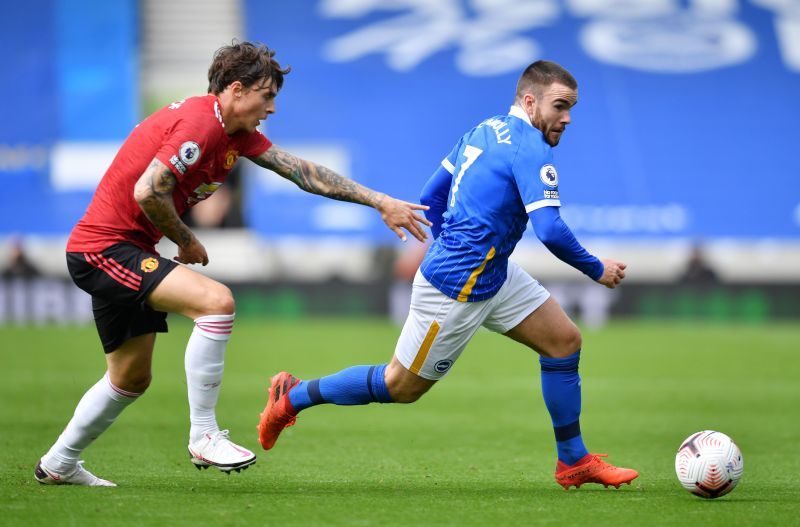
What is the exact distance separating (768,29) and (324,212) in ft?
37.3

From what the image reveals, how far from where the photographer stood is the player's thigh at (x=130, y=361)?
6.57 meters

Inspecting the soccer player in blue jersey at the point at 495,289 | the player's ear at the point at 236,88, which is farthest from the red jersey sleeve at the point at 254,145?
the soccer player in blue jersey at the point at 495,289

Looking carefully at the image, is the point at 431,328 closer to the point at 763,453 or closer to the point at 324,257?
the point at 763,453

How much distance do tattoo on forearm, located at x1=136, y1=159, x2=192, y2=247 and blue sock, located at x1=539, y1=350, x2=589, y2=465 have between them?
7.27 feet

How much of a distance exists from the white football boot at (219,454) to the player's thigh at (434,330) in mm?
1054

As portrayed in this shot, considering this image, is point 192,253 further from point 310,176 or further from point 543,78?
point 543,78

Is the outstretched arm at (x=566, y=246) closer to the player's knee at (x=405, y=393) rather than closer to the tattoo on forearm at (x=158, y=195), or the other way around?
the player's knee at (x=405, y=393)

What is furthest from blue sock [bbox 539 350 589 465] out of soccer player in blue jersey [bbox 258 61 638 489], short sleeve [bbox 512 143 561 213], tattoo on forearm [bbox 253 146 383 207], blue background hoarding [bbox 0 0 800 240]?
blue background hoarding [bbox 0 0 800 240]

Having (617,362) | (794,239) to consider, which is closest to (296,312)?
(617,362)

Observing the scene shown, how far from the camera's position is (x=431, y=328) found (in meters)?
6.64

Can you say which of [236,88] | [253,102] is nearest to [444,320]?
[253,102]

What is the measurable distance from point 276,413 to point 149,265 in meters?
1.25

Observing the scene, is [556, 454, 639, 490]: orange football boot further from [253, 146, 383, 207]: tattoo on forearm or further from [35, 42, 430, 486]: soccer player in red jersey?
[253, 146, 383, 207]: tattoo on forearm

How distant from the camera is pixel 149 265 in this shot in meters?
6.24
